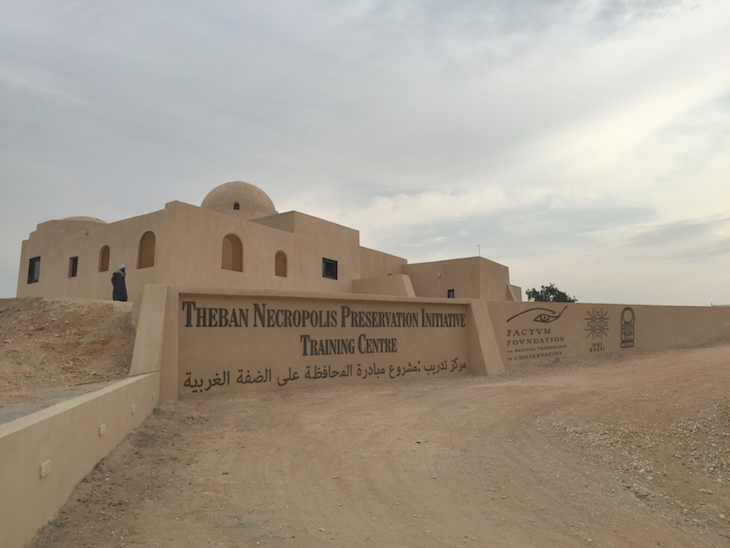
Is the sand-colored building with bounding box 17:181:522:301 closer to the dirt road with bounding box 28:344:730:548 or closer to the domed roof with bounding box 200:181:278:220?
the domed roof with bounding box 200:181:278:220

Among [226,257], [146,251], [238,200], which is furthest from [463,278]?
[146,251]

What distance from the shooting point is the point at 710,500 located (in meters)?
4.73

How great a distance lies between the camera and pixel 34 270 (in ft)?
67.8

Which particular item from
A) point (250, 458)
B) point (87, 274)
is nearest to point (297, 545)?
point (250, 458)

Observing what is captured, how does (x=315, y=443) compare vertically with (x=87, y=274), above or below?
below

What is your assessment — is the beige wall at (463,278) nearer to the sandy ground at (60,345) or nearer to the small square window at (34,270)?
the sandy ground at (60,345)

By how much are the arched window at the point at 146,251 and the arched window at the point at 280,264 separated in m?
4.31

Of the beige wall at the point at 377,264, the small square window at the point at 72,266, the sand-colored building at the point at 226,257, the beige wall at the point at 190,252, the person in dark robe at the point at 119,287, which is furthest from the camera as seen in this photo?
the beige wall at the point at 377,264

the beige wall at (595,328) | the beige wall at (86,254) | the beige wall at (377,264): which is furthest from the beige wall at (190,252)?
the beige wall at (595,328)

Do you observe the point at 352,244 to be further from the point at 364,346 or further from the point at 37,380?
the point at 37,380

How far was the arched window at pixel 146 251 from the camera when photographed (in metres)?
15.4

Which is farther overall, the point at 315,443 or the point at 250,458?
the point at 315,443

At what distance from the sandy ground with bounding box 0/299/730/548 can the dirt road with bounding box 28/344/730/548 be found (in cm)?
2

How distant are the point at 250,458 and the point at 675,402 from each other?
600cm
